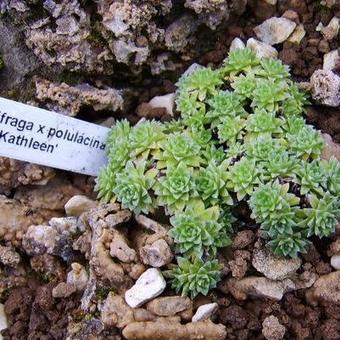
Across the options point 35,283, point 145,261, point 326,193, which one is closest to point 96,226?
point 145,261

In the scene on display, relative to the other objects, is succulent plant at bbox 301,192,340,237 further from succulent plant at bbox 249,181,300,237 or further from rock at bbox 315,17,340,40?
rock at bbox 315,17,340,40

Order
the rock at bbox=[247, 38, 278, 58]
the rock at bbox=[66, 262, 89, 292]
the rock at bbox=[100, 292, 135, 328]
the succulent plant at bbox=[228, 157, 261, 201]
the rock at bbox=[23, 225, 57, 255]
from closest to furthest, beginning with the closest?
1. the rock at bbox=[100, 292, 135, 328]
2. the succulent plant at bbox=[228, 157, 261, 201]
3. the rock at bbox=[66, 262, 89, 292]
4. the rock at bbox=[23, 225, 57, 255]
5. the rock at bbox=[247, 38, 278, 58]

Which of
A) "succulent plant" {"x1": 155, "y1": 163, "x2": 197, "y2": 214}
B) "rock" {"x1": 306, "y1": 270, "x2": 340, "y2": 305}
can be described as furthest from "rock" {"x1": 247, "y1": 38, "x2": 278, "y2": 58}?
"rock" {"x1": 306, "y1": 270, "x2": 340, "y2": 305}

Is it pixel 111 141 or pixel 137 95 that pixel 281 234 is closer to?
Answer: pixel 111 141

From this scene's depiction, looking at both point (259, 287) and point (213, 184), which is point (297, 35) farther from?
point (259, 287)

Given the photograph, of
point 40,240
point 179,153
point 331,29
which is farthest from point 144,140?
point 331,29

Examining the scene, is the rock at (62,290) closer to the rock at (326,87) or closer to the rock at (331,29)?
the rock at (326,87)
